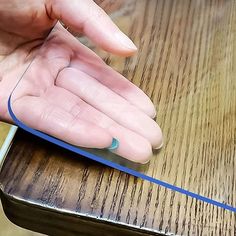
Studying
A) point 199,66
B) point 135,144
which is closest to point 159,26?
point 199,66

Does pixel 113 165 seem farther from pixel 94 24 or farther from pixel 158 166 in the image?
pixel 94 24

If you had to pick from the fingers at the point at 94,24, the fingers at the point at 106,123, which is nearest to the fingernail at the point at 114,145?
the fingers at the point at 106,123

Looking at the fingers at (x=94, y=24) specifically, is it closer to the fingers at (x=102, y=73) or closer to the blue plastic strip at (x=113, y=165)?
the fingers at (x=102, y=73)

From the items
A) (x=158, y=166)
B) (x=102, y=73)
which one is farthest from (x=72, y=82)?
(x=158, y=166)

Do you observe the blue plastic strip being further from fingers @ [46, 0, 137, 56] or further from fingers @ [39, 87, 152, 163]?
fingers @ [46, 0, 137, 56]

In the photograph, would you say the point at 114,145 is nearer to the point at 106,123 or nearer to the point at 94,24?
the point at 106,123

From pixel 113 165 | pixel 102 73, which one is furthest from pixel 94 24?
pixel 113 165
